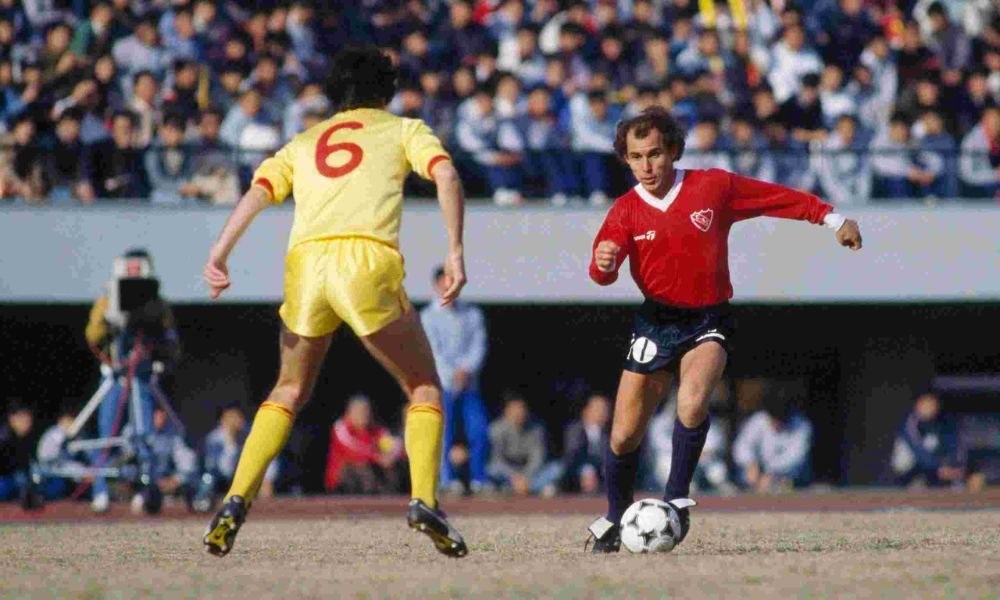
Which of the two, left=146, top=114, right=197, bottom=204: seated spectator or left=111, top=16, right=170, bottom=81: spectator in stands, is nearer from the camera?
left=146, top=114, right=197, bottom=204: seated spectator

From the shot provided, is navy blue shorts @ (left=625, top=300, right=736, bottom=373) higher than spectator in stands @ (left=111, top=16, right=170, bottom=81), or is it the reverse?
spectator in stands @ (left=111, top=16, right=170, bottom=81)

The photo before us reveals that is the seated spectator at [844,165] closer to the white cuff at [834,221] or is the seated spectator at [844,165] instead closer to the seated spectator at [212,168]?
the seated spectator at [212,168]

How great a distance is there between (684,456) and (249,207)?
239cm

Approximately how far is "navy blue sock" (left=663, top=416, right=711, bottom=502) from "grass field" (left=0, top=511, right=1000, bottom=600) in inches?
12.4

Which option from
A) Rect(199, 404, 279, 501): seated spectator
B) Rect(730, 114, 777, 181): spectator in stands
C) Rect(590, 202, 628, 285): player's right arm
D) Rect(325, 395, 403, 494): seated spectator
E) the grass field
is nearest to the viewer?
the grass field

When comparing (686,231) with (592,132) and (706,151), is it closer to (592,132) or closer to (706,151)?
(706,151)

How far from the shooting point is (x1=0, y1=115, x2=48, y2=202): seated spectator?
18.3 meters

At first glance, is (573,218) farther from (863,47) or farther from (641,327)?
(641,327)

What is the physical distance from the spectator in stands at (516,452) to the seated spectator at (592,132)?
2607 mm

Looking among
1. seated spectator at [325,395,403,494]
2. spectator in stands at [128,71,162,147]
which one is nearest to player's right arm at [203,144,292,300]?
spectator in stands at [128,71,162,147]

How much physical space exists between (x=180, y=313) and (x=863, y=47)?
27.4 ft

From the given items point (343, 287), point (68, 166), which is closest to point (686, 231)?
point (343, 287)

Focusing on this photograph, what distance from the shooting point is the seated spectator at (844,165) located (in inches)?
773

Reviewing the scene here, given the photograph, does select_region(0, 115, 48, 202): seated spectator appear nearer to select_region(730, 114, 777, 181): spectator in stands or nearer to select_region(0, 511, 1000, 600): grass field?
select_region(730, 114, 777, 181): spectator in stands
